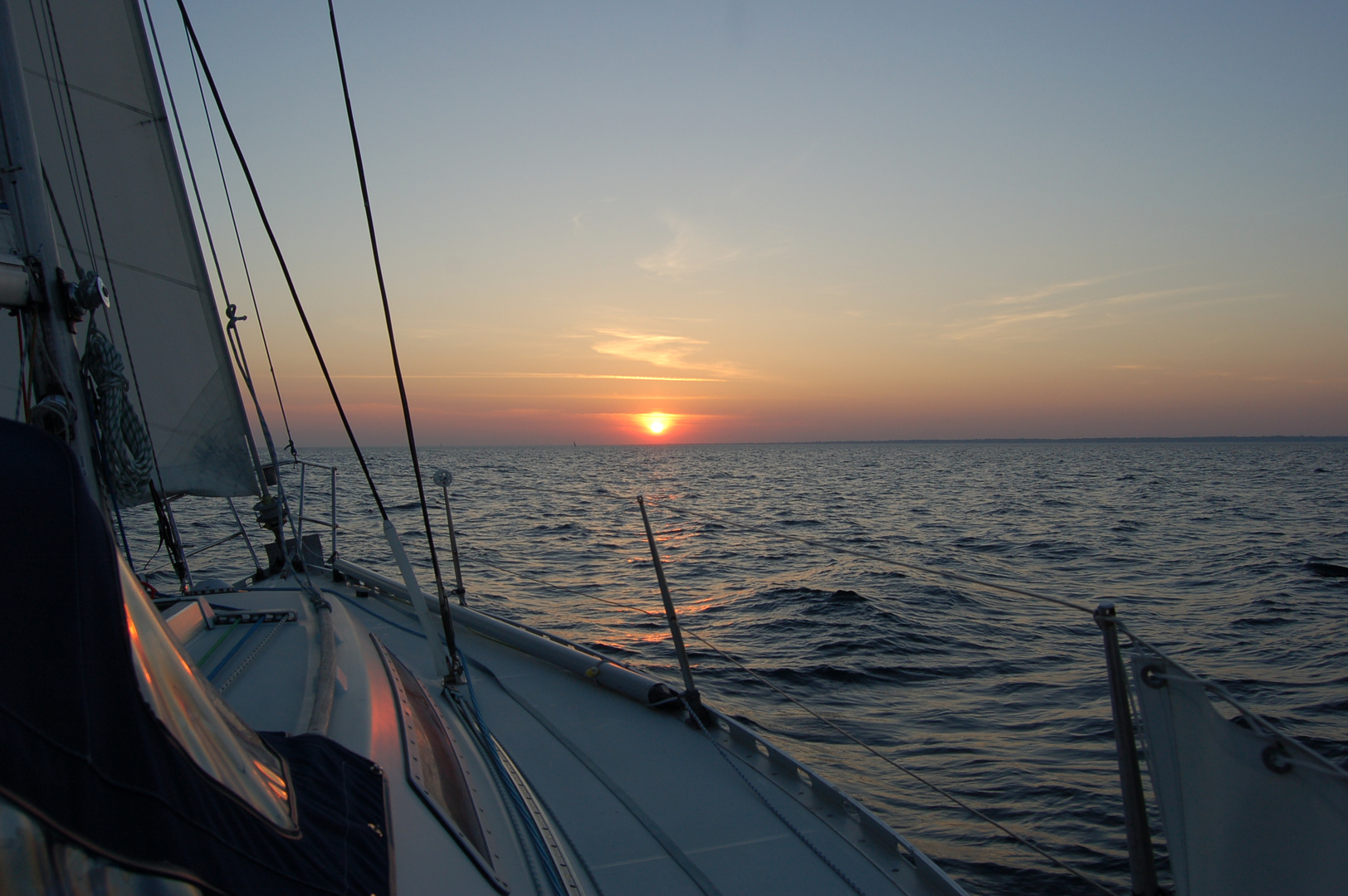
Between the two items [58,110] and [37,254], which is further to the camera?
[58,110]

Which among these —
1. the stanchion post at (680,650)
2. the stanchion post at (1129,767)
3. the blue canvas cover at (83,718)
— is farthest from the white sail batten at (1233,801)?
the stanchion post at (680,650)

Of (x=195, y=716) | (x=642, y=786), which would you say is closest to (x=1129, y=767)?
(x=195, y=716)

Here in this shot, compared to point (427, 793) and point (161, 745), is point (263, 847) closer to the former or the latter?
point (161, 745)

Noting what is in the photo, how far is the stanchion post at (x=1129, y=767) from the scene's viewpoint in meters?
1.56

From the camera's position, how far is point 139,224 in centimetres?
462

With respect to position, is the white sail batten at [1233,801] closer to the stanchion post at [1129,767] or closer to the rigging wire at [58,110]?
the stanchion post at [1129,767]

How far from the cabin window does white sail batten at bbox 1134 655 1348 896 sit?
5.47ft

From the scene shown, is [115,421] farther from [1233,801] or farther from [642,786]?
[1233,801]

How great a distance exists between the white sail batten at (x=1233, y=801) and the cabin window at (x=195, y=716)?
1.67 meters

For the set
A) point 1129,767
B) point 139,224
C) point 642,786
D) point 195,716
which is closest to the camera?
point 195,716

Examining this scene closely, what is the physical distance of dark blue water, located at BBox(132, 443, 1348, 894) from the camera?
15.2 ft

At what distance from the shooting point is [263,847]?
1265 mm

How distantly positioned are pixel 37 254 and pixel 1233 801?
284 cm

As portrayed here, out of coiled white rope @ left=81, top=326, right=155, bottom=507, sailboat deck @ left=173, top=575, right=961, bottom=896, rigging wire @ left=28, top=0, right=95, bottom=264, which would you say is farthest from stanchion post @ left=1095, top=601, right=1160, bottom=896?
rigging wire @ left=28, top=0, right=95, bottom=264
